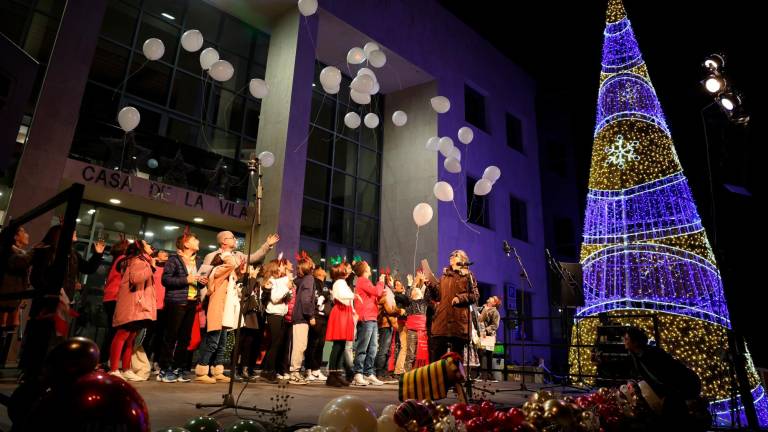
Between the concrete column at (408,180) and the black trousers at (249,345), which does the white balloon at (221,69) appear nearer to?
the black trousers at (249,345)

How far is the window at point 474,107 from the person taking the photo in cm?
1614

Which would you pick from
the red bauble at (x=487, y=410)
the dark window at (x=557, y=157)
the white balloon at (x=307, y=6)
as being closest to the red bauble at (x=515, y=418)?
the red bauble at (x=487, y=410)

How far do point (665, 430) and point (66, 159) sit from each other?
9197mm

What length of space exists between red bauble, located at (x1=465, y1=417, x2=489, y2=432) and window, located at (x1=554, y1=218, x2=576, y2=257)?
16.1m

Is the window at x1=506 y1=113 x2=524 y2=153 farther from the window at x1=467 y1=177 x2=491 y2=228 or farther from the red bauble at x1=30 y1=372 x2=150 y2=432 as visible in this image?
the red bauble at x1=30 y1=372 x2=150 y2=432

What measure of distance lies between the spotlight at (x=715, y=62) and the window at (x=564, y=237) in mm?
13013

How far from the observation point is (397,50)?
44.1ft

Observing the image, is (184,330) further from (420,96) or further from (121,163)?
(420,96)

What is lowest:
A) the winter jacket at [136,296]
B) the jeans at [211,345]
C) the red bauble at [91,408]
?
the red bauble at [91,408]

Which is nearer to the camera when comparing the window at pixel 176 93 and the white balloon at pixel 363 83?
the white balloon at pixel 363 83

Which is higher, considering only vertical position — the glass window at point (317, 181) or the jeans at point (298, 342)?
the glass window at point (317, 181)

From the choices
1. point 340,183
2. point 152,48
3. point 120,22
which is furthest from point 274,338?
point 120,22

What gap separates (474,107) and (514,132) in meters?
2.31

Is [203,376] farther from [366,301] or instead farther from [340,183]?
[340,183]
